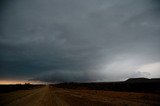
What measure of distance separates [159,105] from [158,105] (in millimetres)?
107

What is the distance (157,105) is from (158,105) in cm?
11

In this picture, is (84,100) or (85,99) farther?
(85,99)

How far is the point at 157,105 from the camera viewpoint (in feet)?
69.3

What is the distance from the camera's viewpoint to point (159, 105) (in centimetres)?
2108

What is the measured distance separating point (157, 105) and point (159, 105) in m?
0.21

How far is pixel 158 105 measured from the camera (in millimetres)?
21094
